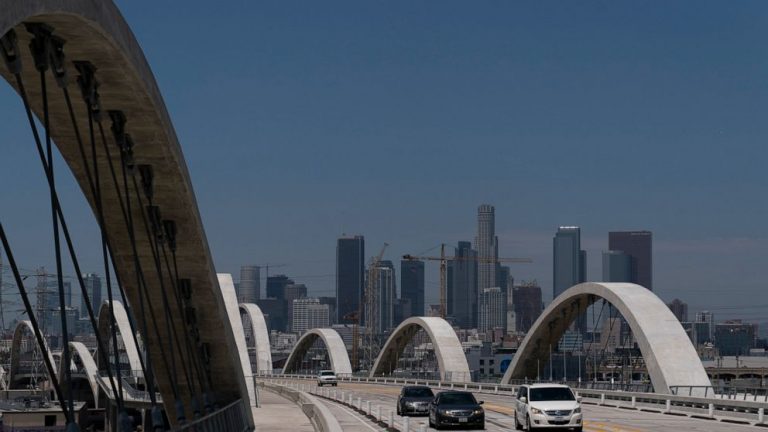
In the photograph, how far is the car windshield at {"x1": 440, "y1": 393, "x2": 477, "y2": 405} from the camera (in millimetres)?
38312

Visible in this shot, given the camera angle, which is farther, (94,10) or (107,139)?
(107,139)

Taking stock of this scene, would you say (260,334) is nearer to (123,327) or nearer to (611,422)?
(123,327)

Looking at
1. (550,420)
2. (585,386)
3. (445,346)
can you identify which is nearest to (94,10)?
(550,420)

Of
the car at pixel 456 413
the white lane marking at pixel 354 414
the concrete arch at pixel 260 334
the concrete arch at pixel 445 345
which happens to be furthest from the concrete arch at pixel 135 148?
the concrete arch at pixel 260 334

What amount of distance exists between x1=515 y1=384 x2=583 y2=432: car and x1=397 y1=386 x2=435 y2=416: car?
35.0 feet

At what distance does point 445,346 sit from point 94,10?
8650cm

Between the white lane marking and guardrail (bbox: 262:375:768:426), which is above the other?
guardrail (bbox: 262:375:768:426)

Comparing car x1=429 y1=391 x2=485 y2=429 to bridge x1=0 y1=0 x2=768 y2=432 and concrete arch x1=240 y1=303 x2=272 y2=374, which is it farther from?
concrete arch x1=240 y1=303 x2=272 y2=374

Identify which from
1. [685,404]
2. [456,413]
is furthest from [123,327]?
[456,413]

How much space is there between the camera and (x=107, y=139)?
2400 cm

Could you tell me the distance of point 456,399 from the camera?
127ft

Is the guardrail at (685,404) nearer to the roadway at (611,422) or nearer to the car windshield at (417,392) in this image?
the roadway at (611,422)

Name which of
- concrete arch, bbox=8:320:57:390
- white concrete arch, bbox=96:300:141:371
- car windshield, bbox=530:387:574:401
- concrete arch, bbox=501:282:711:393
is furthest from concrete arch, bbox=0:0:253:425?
concrete arch, bbox=8:320:57:390

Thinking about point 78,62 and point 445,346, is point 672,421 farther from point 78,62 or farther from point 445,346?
point 445,346
